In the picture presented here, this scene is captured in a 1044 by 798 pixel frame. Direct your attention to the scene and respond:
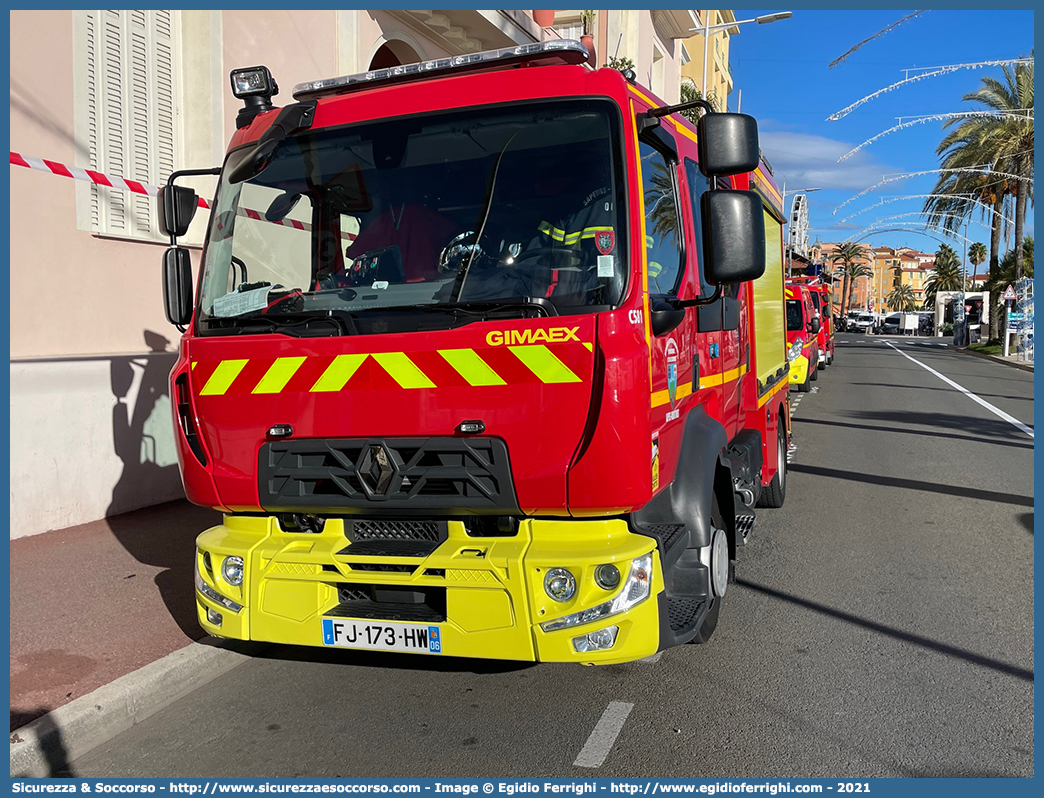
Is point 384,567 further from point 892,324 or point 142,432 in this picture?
point 892,324

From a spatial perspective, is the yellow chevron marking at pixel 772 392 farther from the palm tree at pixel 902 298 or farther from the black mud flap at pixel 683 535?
the palm tree at pixel 902 298

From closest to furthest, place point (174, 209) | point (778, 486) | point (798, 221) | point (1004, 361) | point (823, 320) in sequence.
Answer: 1. point (174, 209)
2. point (778, 486)
3. point (798, 221)
4. point (823, 320)
5. point (1004, 361)

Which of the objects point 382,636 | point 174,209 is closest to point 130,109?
point 174,209

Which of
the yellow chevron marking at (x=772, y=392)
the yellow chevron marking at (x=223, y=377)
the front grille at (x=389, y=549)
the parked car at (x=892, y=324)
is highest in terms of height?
the parked car at (x=892, y=324)

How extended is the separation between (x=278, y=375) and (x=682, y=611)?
6.63ft

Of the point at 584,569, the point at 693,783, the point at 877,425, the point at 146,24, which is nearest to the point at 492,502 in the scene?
the point at 584,569

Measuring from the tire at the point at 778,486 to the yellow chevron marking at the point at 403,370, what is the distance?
478 centimetres

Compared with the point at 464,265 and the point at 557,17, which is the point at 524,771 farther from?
the point at 557,17

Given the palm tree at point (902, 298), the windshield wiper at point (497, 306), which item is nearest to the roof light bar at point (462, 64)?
the windshield wiper at point (497, 306)

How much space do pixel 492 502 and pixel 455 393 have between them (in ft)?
1.54

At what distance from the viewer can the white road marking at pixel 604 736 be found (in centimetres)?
355

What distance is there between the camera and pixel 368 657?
4680 millimetres

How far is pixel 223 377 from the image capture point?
4.05 metres

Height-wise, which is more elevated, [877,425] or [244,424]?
[244,424]
